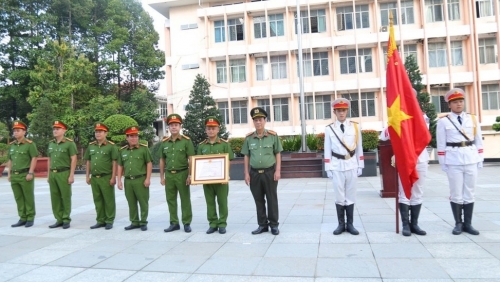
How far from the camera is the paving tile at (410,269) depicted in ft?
12.5

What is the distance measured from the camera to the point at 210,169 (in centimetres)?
596

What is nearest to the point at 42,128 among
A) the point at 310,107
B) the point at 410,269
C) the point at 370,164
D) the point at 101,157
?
the point at 310,107

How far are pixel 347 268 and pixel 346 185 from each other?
1762 millimetres

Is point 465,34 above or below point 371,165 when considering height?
above

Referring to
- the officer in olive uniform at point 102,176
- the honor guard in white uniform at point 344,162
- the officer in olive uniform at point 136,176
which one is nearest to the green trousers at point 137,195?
the officer in olive uniform at point 136,176

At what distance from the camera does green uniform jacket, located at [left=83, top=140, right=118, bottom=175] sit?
6.68 meters

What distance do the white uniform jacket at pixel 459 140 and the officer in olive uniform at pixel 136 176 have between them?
14.5ft

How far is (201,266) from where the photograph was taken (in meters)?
4.39

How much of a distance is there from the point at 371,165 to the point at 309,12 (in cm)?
1482

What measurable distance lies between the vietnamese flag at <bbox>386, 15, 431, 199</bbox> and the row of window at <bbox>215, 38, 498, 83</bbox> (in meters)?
21.2

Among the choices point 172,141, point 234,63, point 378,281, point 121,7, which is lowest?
point 378,281

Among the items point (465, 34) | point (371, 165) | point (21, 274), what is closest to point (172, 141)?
point (21, 274)

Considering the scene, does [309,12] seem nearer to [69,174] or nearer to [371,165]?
[371,165]

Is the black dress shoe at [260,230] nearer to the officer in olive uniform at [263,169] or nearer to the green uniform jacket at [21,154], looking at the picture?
the officer in olive uniform at [263,169]
